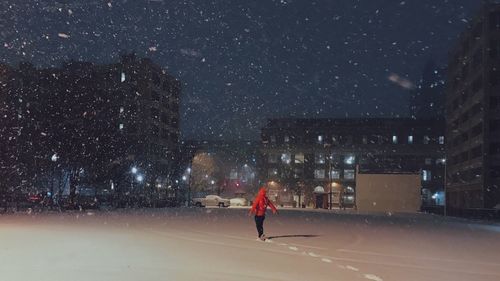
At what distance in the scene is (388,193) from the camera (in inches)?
2813

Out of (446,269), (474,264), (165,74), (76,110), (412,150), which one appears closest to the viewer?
(446,269)

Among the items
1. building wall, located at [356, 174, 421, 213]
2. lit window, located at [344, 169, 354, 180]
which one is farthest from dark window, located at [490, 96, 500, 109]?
lit window, located at [344, 169, 354, 180]

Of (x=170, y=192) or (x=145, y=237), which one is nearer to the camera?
(x=145, y=237)

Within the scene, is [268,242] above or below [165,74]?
below

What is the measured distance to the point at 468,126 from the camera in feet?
268

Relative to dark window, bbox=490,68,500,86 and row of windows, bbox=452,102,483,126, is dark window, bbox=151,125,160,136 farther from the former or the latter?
dark window, bbox=490,68,500,86

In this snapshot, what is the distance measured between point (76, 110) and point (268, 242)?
3686 cm

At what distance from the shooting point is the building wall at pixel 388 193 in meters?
70.5

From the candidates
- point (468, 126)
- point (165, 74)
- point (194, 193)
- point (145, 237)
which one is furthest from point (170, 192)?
point (145, 237)

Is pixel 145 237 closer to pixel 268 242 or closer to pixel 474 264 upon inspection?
pixel 268 242

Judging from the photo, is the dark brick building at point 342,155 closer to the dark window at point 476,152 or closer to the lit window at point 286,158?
the lit window at point 286,158

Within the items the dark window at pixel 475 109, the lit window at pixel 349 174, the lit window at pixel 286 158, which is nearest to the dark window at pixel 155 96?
the lit window at pixel 286 158

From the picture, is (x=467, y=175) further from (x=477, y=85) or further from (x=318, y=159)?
(x=318, y=159)

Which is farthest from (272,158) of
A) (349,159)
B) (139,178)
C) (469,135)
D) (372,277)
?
(372,277)
